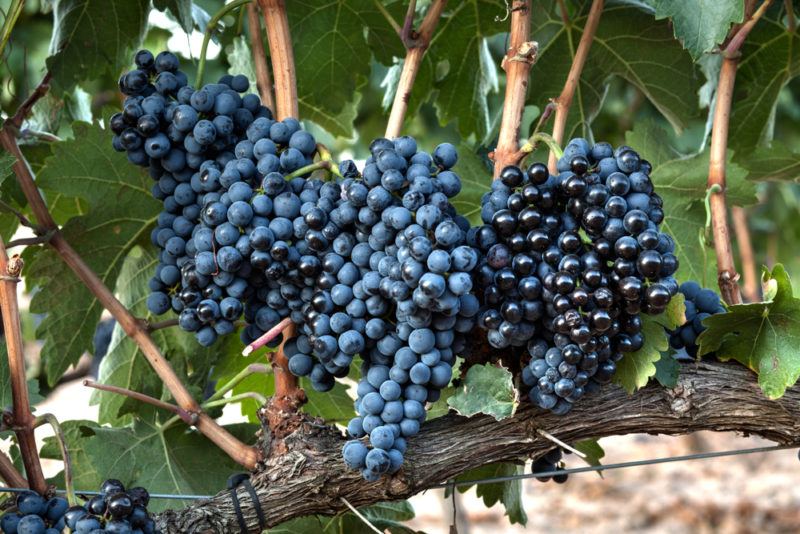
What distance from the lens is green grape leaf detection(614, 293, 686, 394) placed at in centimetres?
108

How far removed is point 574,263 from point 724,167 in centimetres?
56

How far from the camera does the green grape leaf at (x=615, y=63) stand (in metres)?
1.55

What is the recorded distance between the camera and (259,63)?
4.44 ft

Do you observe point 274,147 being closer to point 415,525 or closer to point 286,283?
point 286,283

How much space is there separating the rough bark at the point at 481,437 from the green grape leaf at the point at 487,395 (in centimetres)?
6

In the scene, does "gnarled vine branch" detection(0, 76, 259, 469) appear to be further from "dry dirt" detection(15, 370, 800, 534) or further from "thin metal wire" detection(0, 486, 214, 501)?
"dry dirt" detection(15, 370, 800, 534)

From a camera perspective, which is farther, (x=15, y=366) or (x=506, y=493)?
(x=506, y=493)

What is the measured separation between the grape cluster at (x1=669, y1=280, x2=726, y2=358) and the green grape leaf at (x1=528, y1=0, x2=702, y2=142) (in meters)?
0.48

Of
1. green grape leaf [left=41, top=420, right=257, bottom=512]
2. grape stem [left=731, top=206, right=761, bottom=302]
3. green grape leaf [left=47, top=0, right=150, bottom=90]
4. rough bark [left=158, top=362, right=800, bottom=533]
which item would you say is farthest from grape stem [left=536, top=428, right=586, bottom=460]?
grape stem [left=731, top=206, right=761, bottom=302]

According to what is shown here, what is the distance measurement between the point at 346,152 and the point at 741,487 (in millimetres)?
2811

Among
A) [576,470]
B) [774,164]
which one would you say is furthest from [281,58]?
[774,164]

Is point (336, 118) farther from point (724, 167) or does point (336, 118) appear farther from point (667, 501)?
point (667, 501)

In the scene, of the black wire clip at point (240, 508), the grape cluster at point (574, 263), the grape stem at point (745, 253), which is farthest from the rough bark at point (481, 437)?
the grape stem at point (745, 253)

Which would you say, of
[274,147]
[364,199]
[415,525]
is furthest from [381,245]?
[415,525]
